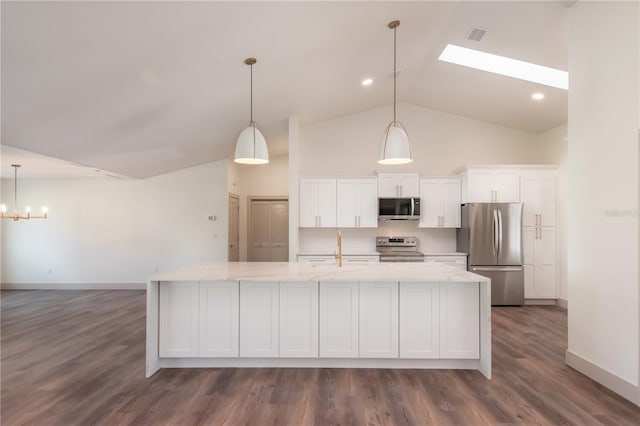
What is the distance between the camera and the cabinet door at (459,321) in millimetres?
3061

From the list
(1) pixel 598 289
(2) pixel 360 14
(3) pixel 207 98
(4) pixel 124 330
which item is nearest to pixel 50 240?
(4) pixel 124 330

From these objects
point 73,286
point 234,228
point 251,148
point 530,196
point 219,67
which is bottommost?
point 73,286

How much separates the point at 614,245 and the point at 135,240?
7.45 m

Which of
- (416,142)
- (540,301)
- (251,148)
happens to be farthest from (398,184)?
(251,148)

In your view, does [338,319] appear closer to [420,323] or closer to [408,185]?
[420,323]

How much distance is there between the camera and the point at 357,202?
5.93m

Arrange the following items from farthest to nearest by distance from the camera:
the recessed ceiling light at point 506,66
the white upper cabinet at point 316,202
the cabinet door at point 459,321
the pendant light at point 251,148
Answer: the white upper cabinet at point 316,202 → the recessed ceiling light at point 506,66 → the pendant light at point 251,148 → the cabinet door at point 459,321

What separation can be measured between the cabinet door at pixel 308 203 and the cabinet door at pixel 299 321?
2.83 m

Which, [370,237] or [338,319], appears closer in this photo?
[338,319]

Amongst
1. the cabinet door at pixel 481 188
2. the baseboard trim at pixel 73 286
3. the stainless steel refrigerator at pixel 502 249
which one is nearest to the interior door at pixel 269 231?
the baseboard trim at pixel 73 286

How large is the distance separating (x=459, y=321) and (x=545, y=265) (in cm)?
353

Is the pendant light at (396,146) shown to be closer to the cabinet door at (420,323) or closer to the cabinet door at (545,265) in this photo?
the cabinet door at (420,323)

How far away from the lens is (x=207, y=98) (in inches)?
161

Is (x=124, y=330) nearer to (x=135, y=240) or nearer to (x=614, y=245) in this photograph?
(x=135, y=240)
